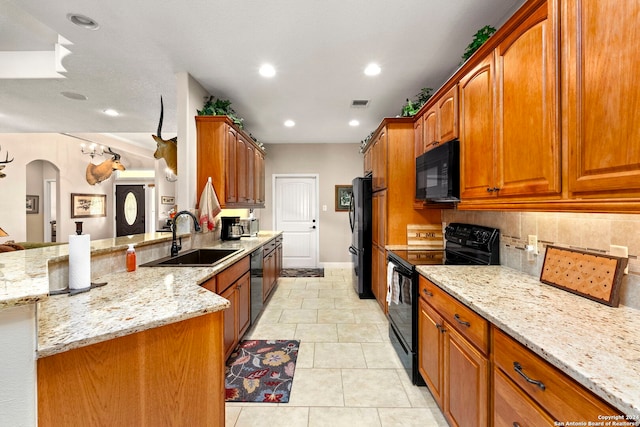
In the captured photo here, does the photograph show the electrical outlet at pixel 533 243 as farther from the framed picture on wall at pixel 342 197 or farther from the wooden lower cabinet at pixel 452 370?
the framed picture on wall at pixel 342 197

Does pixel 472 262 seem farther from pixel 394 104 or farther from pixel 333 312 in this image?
pixel 394 104

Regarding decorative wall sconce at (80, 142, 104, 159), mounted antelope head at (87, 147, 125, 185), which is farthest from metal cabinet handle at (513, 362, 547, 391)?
decorative wall sconce at (80, 142, 104, 159)

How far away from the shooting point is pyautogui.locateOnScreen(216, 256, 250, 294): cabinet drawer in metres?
2.09

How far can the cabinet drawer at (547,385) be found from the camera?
29.5 inches

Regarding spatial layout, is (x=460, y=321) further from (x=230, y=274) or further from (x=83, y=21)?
(x=83, y=21)

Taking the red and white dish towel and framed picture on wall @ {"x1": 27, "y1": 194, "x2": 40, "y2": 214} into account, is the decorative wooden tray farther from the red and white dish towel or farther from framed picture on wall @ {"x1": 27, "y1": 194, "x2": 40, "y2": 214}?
framed picture on wall @ {"x1": 27, "y1": 194, "x2": 40, "y2": 214}

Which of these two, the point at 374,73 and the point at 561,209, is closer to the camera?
the point at 561,209

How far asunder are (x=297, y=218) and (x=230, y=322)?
154 inches

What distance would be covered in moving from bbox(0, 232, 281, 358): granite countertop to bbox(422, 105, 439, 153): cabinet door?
218 centimetres

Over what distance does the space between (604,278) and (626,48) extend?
93 centimetres

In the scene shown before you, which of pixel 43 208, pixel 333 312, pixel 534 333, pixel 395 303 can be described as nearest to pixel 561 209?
pixel 534 333

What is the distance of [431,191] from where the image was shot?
2426 millimetres

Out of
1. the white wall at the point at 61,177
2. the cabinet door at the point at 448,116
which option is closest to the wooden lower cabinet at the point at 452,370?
the cabinet door at the point at 448,116

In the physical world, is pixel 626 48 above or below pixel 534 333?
above
